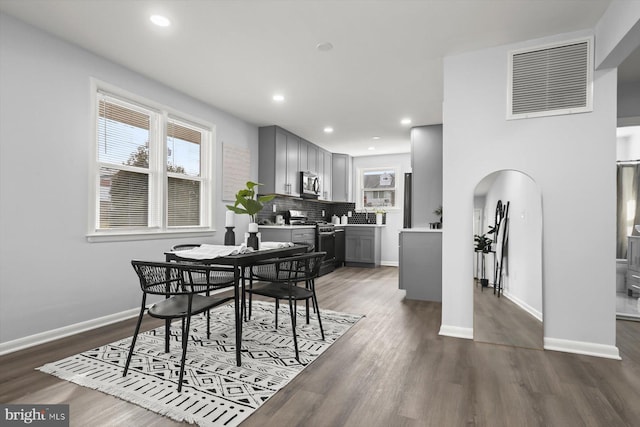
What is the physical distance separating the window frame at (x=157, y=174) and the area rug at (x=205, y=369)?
43.4 inches

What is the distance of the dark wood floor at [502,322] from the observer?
2736mm

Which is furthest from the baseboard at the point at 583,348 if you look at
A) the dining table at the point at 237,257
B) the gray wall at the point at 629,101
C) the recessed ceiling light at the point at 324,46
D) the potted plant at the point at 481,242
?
the recessed ceiling light at the point at 324,46

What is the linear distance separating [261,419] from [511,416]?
130cm

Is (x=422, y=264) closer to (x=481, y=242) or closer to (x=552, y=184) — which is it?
(x=481, y=242)

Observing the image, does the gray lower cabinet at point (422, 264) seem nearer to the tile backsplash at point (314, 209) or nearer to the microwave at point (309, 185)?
the microwave at point (309, 185)

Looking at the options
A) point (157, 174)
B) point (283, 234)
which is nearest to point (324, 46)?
point (157, 174)

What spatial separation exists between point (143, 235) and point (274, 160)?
2.37m

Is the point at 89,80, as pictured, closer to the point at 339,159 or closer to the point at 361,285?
the point at 361,285

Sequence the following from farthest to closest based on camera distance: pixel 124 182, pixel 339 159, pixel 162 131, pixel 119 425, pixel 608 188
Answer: pixel 339 159 < pixel 162 131 < pixel 124 182 < pixel 608 188 < pixel 119 425

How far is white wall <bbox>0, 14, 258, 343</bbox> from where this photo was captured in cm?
257

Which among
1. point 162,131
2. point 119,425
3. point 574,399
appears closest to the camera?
point 119,425

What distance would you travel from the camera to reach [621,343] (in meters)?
2.86

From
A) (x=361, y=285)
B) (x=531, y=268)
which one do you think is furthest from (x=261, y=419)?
(x=361, y=285)

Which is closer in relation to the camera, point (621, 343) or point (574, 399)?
point (574, 399)
